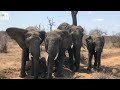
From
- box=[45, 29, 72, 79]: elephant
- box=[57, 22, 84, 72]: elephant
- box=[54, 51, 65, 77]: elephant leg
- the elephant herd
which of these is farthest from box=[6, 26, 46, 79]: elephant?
box=[57, 22, 84, 72]: elephant

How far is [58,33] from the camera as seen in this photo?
30.3 ft

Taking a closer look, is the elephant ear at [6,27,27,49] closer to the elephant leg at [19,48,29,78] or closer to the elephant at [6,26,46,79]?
the elephant at [6,26,46,79]

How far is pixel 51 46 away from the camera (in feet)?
27.7

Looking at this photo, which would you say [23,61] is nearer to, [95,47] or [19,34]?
[19,34]

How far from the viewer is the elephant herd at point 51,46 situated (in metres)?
8.34

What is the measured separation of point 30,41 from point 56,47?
0.80 metres

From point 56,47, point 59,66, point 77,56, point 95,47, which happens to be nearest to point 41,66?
point 59,66

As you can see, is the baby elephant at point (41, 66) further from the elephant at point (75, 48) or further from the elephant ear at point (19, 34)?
→ the elephant at point (75, 48)

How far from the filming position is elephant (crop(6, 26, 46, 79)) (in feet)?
27.2

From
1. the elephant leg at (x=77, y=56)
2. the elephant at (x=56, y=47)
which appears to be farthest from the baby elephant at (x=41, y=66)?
the elephant leg at (x=77, y=56)
